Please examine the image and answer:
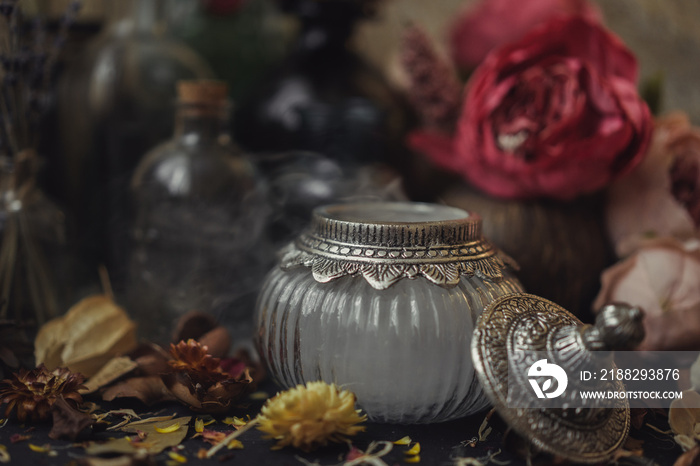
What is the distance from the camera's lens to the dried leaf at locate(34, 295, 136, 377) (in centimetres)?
63

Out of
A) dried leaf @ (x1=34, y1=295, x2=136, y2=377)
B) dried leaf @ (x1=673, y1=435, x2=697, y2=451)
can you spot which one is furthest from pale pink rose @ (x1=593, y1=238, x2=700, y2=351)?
dried leaf @ (x1=34, y1=295, x2=136, y2=377)

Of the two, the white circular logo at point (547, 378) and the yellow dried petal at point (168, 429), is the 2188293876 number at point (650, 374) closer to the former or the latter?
the white circular logo at point (547, 378)

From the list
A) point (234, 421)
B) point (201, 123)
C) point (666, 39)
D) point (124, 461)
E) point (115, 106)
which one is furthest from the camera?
point (666, 39)

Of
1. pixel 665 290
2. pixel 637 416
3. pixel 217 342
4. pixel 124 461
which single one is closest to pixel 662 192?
pixel 665 290

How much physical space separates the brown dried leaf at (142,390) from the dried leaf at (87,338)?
45 millimetres

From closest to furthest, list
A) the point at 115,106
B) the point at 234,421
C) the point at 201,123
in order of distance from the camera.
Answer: the point at 234,421
the point at 201,123
the point at 115,106

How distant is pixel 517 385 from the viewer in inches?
18.4

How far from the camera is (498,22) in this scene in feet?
3.09

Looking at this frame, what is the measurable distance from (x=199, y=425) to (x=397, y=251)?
21 centimetres

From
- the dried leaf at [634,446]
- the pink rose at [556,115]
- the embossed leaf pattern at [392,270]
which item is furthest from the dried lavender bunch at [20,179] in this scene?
the dried leaf at [634,446]

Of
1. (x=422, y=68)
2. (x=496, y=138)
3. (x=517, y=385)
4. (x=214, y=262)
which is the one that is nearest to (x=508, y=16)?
(x=422, y=68)

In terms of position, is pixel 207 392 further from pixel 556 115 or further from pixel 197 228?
pixel 556 115

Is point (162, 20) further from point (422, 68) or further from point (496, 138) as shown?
point (496, 138)

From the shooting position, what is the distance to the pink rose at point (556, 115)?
70cm
